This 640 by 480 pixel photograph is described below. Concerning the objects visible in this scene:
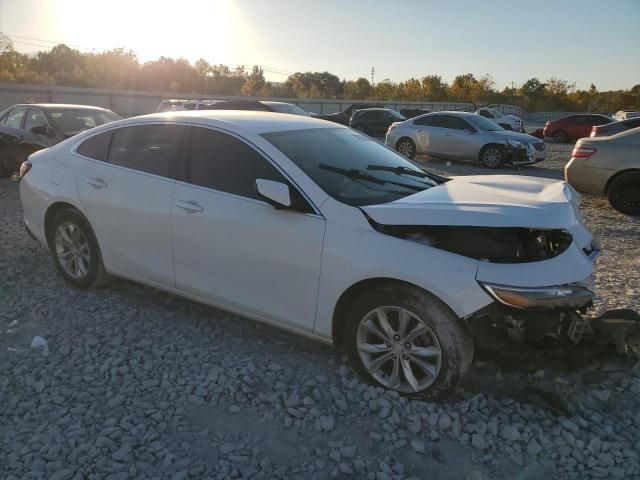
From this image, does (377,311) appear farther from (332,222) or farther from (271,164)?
(271,164)

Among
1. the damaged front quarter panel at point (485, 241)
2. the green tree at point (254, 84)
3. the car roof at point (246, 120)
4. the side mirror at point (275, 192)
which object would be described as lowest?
the green tree at point (254, 84)

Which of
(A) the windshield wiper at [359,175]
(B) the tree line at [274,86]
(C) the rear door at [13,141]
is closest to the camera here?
(A) the windshield wiper at [359,175]

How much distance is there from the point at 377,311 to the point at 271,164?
119 centimetres

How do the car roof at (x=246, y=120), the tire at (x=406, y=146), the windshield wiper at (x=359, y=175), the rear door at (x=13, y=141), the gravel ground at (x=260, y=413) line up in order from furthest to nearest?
the tire at (x=406, y=146), the rear door at (x=13, y=141), the car roof at (x=246, y=120), the windshield wiper at (x=359, y=175), the gravel ground at (x=260, y=413)

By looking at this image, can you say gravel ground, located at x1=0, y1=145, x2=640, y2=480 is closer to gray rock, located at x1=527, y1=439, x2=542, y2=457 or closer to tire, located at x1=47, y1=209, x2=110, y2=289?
gray rock, located at x1=527, y1=439, x2=542, y2=457

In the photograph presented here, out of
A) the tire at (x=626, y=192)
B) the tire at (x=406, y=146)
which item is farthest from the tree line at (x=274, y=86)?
the tire at (x=626, y=192)

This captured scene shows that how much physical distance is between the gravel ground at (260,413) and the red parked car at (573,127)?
25065 mm

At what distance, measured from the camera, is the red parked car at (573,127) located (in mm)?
25016

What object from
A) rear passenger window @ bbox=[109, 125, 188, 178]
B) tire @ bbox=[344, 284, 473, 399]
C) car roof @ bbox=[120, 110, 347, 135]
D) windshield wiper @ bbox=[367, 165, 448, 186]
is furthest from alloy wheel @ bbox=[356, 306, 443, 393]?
rear passenger window @ bbox=[109, 125, 188, 178]

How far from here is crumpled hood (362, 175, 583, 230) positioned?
288cm

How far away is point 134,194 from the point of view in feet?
13.1

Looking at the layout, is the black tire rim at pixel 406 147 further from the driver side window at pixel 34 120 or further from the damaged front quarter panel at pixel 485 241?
the damaged front quarter panel at pixel 485 241

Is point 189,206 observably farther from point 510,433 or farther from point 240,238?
point 510,433

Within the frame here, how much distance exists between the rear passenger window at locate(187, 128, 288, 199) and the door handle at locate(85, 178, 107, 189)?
91 centimetres
